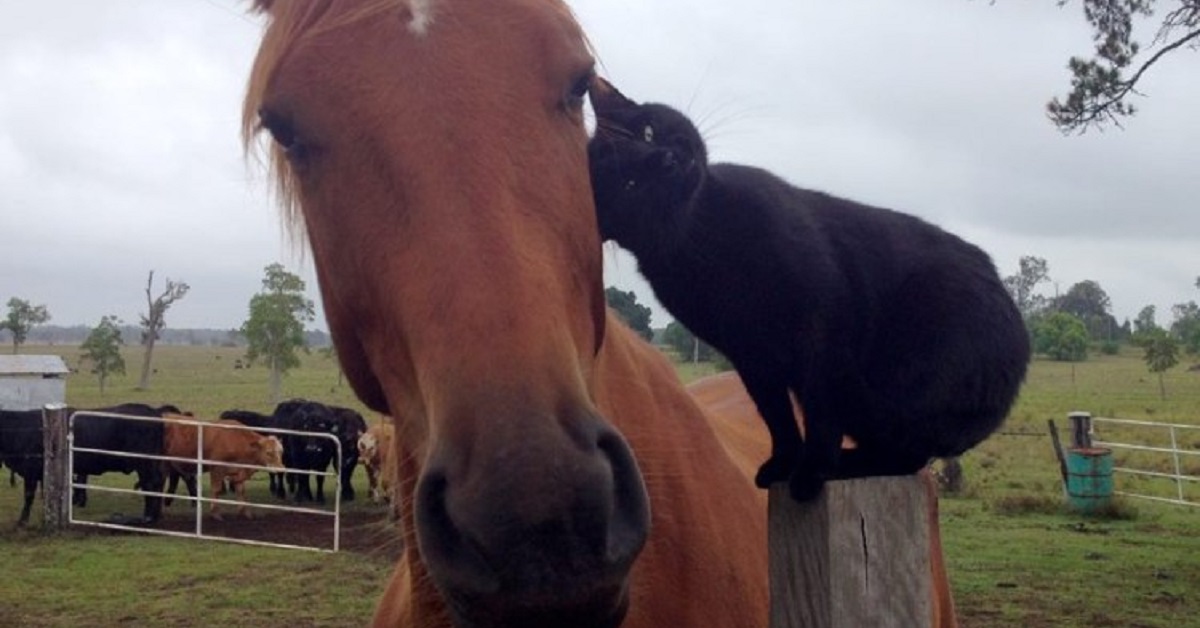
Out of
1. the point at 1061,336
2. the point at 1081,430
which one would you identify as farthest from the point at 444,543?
the point at 1061,336

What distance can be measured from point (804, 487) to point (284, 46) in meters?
1.14

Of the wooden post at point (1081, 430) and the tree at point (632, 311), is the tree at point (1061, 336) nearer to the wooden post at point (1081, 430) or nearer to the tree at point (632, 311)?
the wooden post at point (1081, 430)

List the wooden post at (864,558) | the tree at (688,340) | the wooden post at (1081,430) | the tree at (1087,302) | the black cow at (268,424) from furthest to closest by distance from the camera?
the tree at (1087,302)
the black cow at (268,424)
the wooden post at (1081,430)
the tree at (688,340)
the wooden post at (864,558)

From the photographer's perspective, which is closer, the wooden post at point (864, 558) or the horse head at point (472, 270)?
the horse head at point (472, 270)

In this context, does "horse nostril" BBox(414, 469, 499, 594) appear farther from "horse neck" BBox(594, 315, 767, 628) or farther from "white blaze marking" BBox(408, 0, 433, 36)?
"white blaze marking" BBox(408, 0, 433, 36)

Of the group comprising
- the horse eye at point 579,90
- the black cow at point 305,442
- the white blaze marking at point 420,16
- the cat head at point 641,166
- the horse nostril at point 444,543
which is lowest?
the black cow at point 305,442

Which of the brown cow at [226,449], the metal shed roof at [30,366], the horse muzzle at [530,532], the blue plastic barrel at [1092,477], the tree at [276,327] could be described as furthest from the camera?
the tree at [276,327]

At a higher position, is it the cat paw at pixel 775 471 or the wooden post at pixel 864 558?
the cat paw at pixel 775 471

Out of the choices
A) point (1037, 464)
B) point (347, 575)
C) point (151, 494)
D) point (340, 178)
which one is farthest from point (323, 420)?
point (340, 178)

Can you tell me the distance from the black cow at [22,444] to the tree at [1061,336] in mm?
49089

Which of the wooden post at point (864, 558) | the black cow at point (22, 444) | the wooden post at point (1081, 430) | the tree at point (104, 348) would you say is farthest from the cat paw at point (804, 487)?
the tree at point (104, 348)

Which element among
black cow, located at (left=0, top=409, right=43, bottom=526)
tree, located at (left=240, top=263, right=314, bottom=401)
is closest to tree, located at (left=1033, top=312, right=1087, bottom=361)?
tree, located at (left=240, top=263, right=314, bottom=401)

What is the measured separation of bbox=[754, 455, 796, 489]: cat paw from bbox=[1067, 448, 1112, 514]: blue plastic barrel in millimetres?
13571

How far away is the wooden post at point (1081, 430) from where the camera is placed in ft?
46.7
